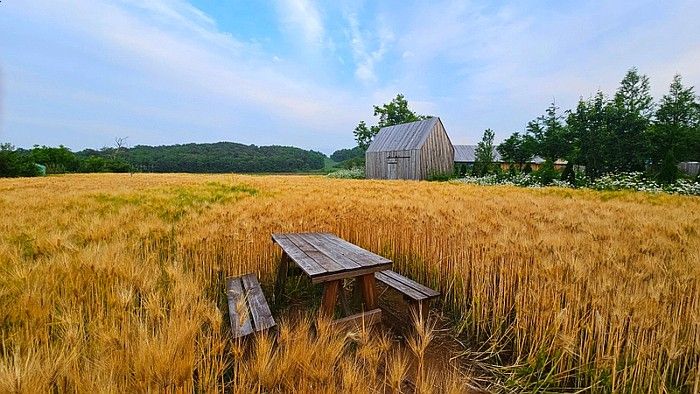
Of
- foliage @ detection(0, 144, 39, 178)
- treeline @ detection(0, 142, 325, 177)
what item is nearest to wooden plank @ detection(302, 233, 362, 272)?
treeline @ detection(0, 142, 325, 177)

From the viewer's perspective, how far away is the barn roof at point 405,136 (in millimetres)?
26422

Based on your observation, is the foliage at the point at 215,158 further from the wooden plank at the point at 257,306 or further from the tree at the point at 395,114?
the wooden plank at the point at 257,306

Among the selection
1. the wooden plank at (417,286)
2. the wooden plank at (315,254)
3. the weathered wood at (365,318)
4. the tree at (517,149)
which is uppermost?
the tree at (517,149)

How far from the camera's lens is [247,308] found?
207cm

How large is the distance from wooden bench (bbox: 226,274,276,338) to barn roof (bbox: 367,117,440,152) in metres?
24.5

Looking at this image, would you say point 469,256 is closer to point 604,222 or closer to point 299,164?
point 604,222

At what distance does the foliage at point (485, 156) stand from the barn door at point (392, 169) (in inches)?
269

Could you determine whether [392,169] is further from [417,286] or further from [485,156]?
[417,286]

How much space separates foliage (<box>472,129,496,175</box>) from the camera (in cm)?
2478

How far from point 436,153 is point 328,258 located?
85.7 feet

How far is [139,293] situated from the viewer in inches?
92.7

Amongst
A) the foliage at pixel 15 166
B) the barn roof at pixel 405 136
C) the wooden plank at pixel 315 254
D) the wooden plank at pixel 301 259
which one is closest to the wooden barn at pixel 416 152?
the barn roof at pixel 405 136

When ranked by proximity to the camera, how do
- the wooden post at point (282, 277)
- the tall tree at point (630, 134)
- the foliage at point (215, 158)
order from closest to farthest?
1. the wooden post at point (282, 277)
2. the tall tree at point (630, 134)
3. the foliage at point (215, 158)

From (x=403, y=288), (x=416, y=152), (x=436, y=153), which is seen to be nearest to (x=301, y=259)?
(x=403, y=288)
